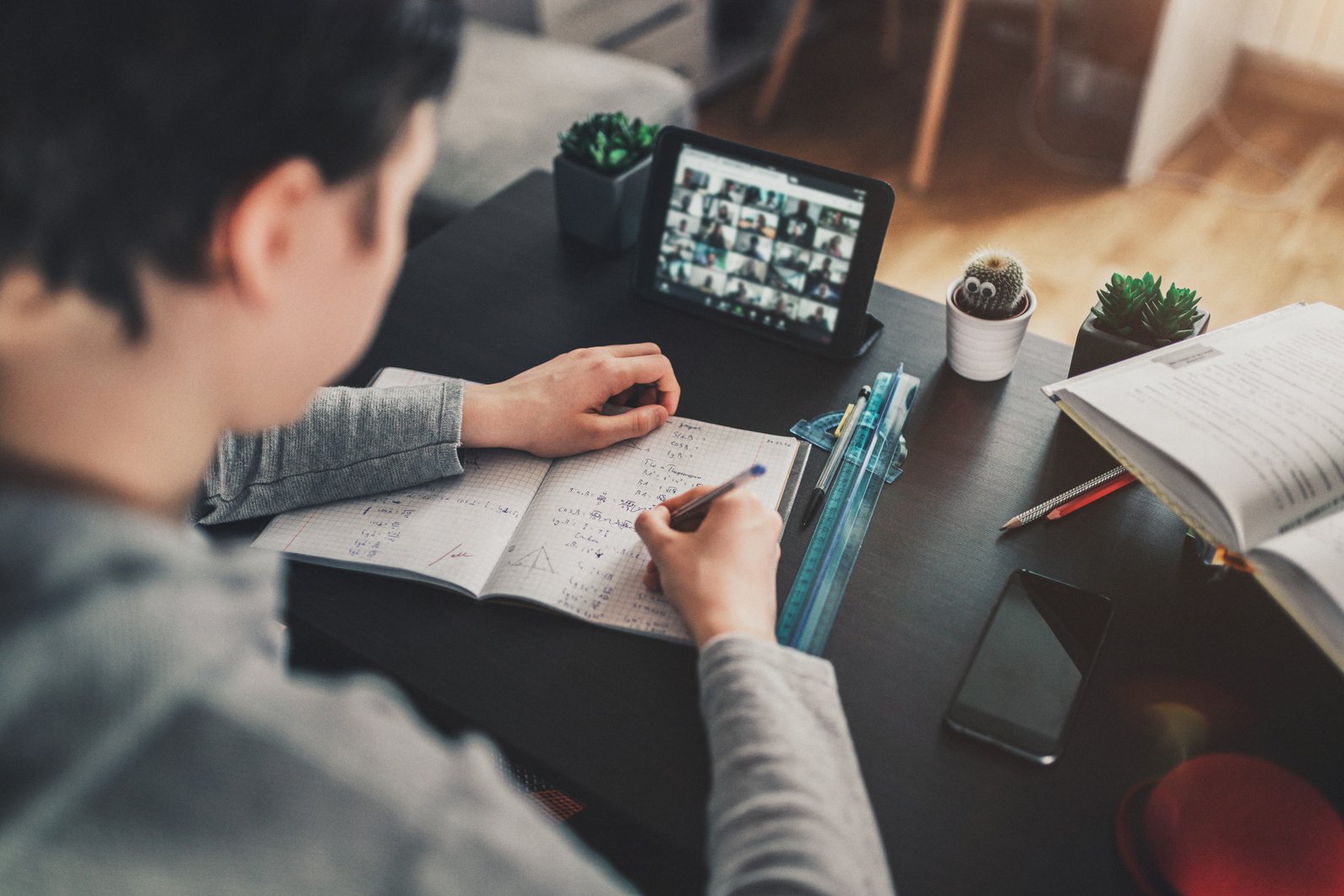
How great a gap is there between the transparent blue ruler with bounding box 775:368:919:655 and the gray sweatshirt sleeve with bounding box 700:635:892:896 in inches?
2.1

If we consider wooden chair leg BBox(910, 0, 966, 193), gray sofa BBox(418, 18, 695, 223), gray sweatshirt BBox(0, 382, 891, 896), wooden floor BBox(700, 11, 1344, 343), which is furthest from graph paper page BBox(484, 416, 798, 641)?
wooden chair leg BBox(910, 0, 966, 193)

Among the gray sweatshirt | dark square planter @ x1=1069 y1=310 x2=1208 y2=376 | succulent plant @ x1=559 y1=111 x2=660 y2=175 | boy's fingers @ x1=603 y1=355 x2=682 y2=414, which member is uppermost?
succulent plant @ x1=559 y1=111 x2=660 y2=175

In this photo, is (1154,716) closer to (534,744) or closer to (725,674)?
(725,674)

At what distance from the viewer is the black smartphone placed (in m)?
0.61

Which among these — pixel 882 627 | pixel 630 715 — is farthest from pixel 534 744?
pixel 882 627

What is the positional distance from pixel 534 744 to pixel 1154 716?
0.42 meters

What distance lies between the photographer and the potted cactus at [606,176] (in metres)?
1.01

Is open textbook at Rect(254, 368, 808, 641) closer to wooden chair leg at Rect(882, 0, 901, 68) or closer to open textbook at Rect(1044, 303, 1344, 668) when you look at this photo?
open textbook at Rect(1044, 303, 1344, 668)

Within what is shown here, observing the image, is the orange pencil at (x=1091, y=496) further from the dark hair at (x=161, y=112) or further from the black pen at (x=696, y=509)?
the dark hair at (x=161, y=112)

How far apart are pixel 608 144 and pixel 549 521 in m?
0.49

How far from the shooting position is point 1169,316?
2.57 feet

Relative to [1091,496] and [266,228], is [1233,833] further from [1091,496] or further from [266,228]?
[266,228]

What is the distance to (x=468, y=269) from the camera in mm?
1053

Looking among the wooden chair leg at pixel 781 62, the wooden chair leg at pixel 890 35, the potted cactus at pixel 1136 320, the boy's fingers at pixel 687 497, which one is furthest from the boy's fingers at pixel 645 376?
the wooden chair leg at pixel 890 35
